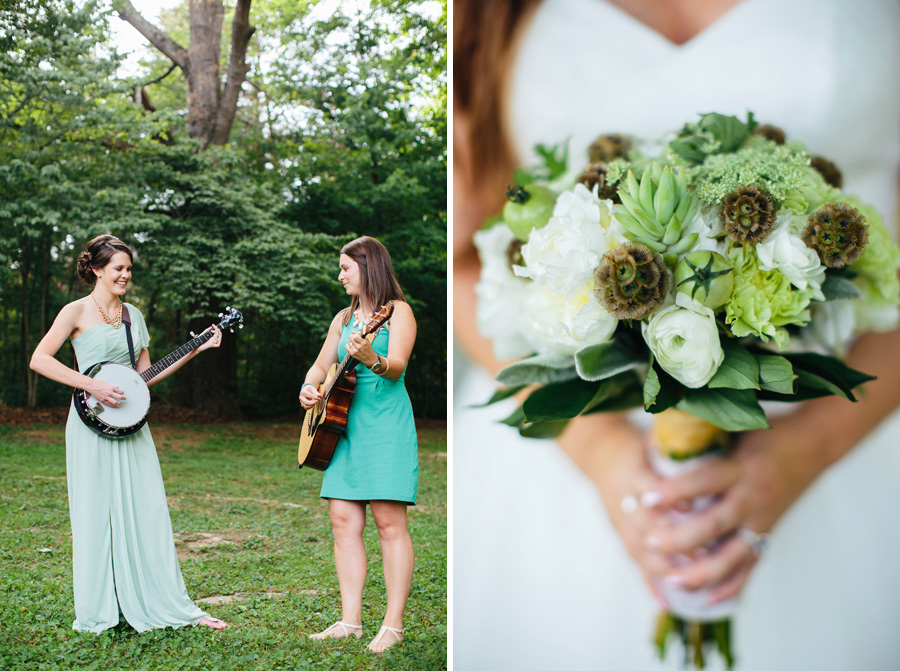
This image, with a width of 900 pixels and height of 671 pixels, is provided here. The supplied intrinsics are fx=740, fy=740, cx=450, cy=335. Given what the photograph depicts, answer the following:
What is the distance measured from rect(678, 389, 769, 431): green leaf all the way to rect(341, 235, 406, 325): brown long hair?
119cm

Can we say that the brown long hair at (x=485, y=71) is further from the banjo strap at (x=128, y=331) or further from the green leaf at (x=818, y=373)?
the banjo strap at (x=128, y=331)

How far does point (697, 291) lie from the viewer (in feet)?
3.35

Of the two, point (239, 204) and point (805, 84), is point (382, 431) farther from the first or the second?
point (239, 204)

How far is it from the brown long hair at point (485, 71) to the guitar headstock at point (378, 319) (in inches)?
27.0

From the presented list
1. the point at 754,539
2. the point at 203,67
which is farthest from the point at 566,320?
the point at 203,67

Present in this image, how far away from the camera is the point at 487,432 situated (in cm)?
146

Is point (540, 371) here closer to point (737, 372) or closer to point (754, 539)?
point (737, 372)

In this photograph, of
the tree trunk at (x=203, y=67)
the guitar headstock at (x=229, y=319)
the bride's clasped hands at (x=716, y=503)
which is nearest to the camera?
the bride's clasped hands at (x=716, y=503)

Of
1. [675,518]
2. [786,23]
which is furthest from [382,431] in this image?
[786,23]

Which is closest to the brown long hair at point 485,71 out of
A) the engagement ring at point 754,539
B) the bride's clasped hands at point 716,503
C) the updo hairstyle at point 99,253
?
the bride's clasped hands at point 716,503

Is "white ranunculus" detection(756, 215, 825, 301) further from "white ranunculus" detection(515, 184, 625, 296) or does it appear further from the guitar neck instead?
the guitar neck

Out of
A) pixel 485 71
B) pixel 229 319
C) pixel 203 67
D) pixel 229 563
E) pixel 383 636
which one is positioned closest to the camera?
pixel 485 71

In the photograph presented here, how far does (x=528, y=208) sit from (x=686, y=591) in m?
0.71

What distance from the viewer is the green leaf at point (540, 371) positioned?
3.94ft
